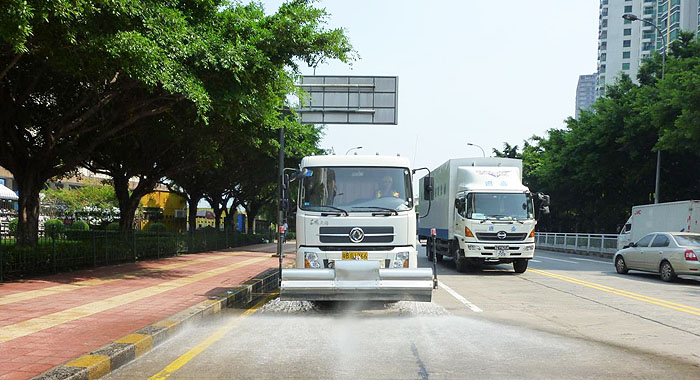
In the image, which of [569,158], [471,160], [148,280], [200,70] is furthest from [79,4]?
[569,158]

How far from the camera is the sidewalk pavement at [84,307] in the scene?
244 inches

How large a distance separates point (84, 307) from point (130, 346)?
316 centimetres

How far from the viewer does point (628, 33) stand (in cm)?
11881

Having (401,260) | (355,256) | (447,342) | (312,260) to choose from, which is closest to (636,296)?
(401,260)

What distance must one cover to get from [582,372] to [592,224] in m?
57.7

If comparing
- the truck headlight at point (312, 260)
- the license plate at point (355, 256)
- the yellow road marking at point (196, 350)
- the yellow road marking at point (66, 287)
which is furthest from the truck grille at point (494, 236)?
the yellow road marking at point (196, 350)

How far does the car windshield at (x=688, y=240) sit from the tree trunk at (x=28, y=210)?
1695 centimetres

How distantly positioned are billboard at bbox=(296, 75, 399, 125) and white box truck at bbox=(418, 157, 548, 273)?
456cm

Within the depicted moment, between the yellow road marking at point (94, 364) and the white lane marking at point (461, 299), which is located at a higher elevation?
the yellow road marking at point (94, 364)

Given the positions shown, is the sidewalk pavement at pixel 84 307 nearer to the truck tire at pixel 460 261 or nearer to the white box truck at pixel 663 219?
the truck tire at pixel 460 261

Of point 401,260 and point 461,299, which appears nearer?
point 401,260

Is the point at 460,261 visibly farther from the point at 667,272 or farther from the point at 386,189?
the point at 386,189

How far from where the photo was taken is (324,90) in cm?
2258

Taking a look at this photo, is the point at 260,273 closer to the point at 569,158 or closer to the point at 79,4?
the point at 79,4
